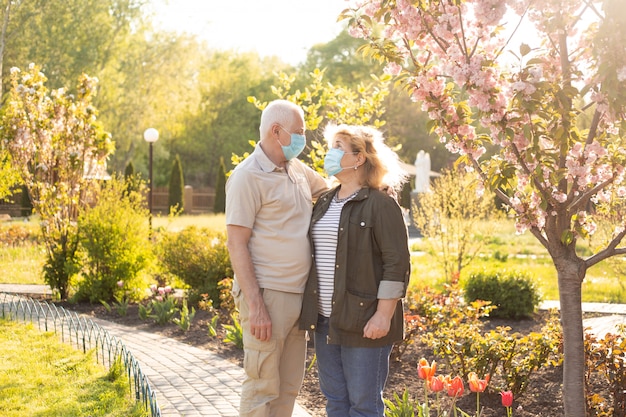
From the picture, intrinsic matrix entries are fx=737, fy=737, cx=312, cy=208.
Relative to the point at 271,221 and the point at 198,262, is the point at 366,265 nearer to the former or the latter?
the point at 271,221

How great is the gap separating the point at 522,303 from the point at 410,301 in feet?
4.97

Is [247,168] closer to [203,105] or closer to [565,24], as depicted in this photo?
[565,24]

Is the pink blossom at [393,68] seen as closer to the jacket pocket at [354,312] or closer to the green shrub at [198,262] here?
the jacket pocket at [354,312]

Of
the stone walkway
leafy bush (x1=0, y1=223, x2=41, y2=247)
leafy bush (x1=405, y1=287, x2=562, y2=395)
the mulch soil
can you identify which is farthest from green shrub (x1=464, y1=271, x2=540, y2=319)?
leafy bush (x1=0, y1=223, x2=41, y2=247)

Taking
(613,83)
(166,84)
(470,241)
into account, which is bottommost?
(470,241)

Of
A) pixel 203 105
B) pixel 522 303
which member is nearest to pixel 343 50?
pixel 203 105

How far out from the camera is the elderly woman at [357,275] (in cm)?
333

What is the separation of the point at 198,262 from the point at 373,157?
6.49 metres

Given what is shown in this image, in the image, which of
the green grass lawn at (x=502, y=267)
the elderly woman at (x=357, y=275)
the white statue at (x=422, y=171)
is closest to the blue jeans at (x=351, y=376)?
the elderly woman at (x=357, y=275)

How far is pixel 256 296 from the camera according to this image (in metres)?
3.47

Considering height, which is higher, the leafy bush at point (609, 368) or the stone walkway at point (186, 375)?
the leafy bush at point (609, 368)

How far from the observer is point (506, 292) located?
29.5 ft

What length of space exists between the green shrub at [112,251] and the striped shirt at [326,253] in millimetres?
6906

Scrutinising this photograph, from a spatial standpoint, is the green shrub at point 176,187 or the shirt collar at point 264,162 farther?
the green shrub at point 176,187
